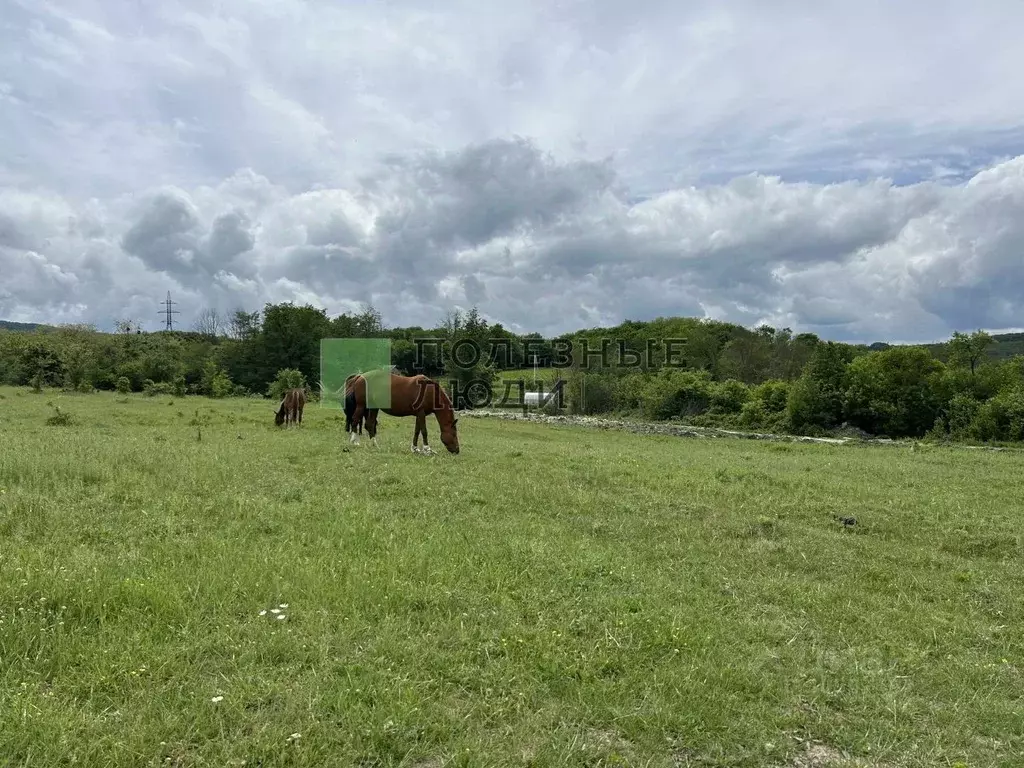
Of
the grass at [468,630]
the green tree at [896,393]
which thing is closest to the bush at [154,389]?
the grass at [468,630]

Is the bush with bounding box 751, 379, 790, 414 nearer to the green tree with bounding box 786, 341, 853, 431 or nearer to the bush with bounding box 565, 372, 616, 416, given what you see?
the green tree with bounding box 786, 341, 853, 431

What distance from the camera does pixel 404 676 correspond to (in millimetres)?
4531

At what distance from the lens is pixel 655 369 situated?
7694 cm

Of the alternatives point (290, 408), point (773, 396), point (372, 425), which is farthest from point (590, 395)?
point (372, 425)

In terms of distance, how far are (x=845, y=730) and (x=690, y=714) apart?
46.4 inches

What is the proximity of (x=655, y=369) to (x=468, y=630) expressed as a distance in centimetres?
7386

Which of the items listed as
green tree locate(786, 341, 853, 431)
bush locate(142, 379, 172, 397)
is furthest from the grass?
bush locate(142, 379, 172, 397)

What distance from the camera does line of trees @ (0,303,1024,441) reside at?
4516 centimetres

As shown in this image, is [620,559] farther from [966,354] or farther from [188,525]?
[966,354]

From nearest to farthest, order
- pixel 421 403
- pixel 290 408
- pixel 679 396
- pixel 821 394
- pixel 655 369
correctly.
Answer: pixel 421 403 → pixel 290 408 → pixel 821 394 → pixel 679 396 → pixel 655 369

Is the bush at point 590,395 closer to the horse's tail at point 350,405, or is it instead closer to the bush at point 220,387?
the bush at point 220,387

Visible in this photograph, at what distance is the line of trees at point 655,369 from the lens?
4516 cm

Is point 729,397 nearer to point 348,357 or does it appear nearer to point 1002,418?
point 1002,418

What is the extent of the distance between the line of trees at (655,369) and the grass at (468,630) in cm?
3935
